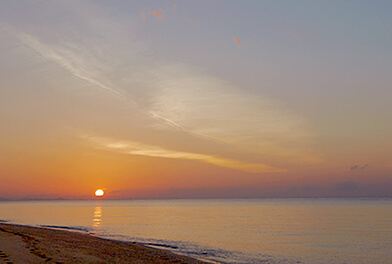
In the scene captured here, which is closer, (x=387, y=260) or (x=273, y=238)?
(x=387, y=260)

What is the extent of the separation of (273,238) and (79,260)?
4324cm

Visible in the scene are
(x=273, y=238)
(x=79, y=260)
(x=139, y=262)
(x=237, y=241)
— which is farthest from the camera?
(x=273, y=238)

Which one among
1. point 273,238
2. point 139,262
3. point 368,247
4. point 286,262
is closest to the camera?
point 139,262

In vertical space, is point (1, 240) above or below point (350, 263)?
above

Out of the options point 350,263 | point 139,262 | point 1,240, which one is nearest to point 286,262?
point 350,263

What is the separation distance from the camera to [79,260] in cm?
2805

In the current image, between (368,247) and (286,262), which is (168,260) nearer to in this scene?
(286,262)

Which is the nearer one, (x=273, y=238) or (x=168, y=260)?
(x=168, y=260)

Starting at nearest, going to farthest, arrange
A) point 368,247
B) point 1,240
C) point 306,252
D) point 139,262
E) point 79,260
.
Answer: point 79,260 → point 139,262 → point 1,240 → point 306,252 → point 368,247

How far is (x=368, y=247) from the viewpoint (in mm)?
52656

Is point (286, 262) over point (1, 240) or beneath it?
beneath

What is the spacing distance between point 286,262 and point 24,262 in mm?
28083

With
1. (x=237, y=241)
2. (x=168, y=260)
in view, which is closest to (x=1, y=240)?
(x=168, y=260)

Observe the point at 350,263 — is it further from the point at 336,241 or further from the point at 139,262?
the point at 139,262
